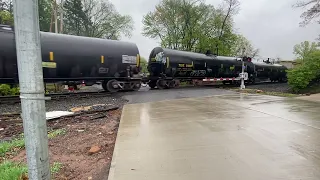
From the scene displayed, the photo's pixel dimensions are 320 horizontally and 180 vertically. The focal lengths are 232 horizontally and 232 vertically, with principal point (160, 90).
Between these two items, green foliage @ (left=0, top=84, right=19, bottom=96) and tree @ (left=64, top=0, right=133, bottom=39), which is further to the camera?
tree @ (left=64, top=0, right=133, bottom=39)

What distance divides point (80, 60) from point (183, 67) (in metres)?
8.58

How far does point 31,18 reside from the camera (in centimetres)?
167

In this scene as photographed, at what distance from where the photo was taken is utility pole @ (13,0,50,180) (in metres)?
1.64

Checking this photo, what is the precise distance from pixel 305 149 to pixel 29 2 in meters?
4.04

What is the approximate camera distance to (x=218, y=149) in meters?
3.65

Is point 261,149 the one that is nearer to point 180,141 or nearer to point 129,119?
point 180,141

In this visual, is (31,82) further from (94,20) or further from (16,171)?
(94,20)

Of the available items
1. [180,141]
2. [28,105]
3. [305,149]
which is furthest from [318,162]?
[28,105]

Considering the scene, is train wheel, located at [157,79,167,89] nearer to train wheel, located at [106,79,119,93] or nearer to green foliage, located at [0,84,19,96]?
train wheel, located at [106,79,119,93]

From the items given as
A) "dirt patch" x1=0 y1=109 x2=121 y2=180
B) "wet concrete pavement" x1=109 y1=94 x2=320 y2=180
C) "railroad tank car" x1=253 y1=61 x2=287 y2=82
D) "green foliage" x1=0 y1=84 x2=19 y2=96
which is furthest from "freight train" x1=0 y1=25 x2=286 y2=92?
"wet concrete pavement" x1=109 y1=94 x2=320 y2=180

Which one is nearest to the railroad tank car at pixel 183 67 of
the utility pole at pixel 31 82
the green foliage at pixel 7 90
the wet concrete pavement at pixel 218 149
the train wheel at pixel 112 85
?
the train wheel at pixel 112 85

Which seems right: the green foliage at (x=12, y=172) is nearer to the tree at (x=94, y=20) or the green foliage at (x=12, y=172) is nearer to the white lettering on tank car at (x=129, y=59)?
the white lettering on tank car at (x=129, y=59)

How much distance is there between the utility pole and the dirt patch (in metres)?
1.27

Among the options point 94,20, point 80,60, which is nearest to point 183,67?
point 80,60
